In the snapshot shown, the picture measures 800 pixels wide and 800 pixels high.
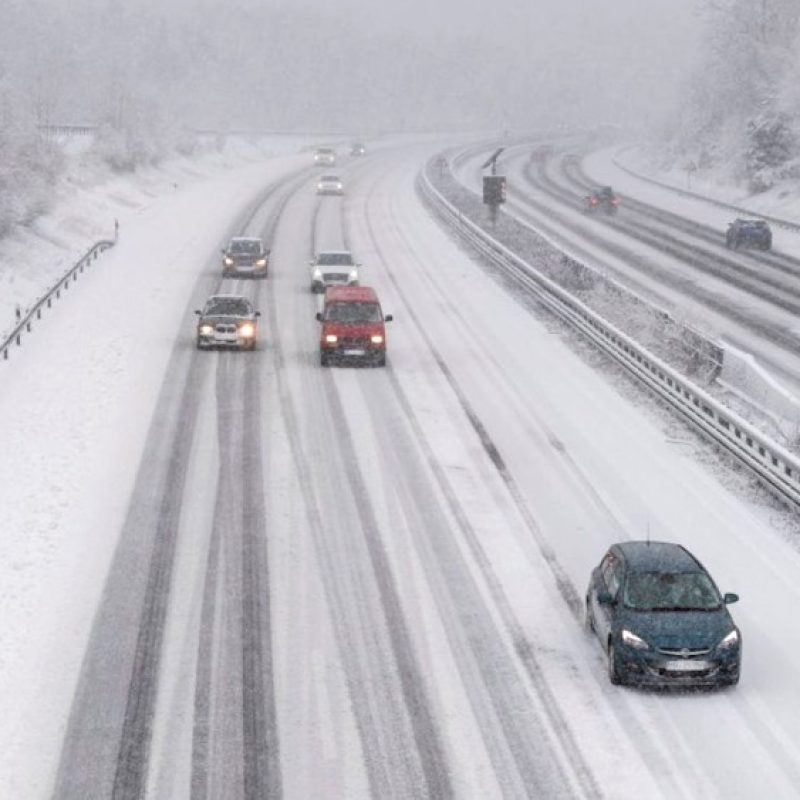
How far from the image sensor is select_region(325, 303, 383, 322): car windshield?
3212cm

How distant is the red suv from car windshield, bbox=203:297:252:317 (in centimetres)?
218

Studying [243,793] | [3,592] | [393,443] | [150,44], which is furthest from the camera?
[150,44]

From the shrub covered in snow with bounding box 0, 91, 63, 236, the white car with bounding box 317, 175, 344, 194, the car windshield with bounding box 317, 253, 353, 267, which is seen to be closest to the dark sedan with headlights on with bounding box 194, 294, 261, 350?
the car windshield with bounding box 317, 253, 353, 267

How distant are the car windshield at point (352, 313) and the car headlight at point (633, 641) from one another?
58.5 ft

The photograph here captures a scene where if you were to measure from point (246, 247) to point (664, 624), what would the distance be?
32.1 meters

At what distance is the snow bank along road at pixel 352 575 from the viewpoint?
45.5ft

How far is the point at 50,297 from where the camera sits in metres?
→ 38.6

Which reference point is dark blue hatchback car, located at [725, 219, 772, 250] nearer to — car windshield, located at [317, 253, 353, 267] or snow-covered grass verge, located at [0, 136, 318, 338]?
car windshield, located at [317, 253, 353, 267]

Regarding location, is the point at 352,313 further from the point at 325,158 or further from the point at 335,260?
the point at 325,158

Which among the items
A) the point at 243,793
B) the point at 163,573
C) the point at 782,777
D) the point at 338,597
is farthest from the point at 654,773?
the point at 163,573

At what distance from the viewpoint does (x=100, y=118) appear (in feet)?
273

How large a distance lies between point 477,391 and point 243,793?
1735 centimetres

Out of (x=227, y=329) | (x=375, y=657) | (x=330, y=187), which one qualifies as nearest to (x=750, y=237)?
(x=330, y=187)

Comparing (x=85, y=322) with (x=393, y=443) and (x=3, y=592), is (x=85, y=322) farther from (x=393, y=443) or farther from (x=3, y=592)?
(x=3, y=592)
